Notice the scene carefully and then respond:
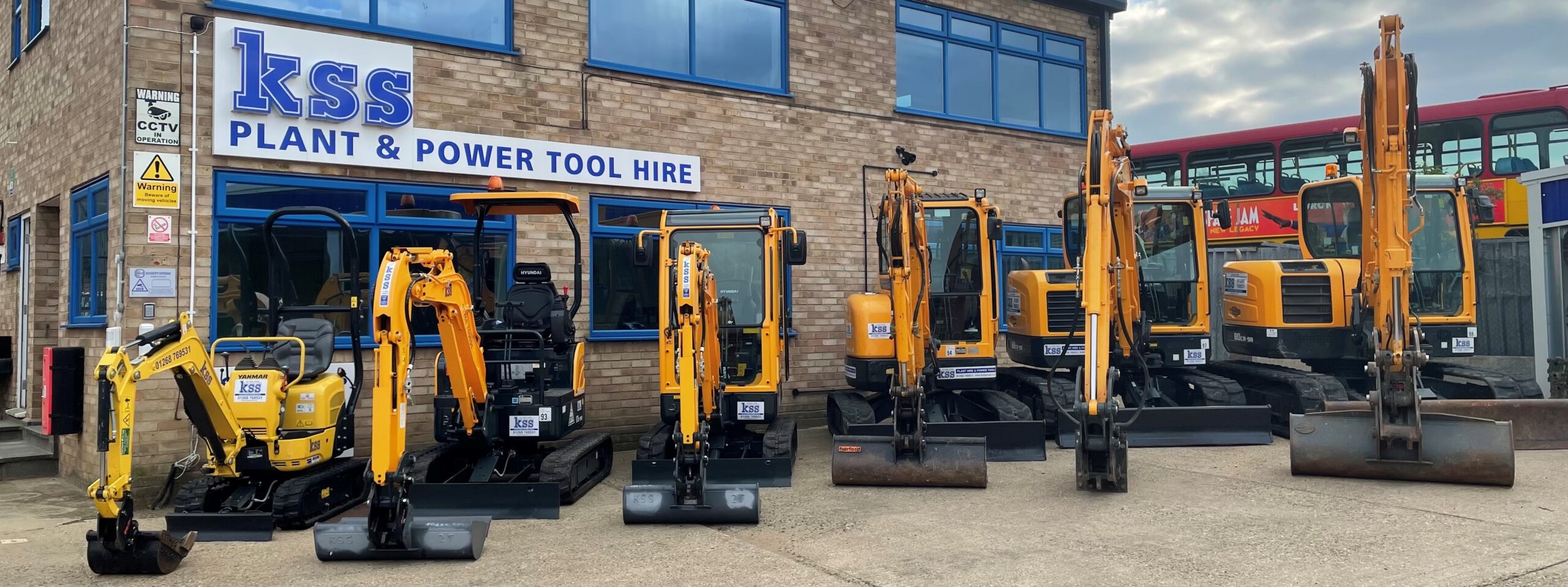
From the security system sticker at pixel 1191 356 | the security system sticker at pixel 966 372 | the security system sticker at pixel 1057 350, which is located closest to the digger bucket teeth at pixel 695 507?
the security system sticker at pixel 966 372

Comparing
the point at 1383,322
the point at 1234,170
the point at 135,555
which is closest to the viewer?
the point at 135,555

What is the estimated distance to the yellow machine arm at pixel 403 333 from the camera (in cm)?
600

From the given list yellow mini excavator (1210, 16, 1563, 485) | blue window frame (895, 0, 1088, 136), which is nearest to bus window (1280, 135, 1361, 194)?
yellow mini excavator (1210, 16, 1563, 485)

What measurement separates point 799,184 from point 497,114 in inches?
137

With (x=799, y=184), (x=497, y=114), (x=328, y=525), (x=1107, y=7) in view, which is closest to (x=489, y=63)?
(x=497, y=114)

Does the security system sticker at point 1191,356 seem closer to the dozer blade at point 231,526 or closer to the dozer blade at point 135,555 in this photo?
the dozer blade at point 231,526

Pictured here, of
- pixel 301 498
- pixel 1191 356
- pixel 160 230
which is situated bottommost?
pixel 301 498

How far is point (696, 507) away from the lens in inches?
271

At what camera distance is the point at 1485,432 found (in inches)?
310

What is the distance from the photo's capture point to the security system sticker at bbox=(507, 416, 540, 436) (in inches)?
307

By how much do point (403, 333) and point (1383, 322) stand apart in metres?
7.52

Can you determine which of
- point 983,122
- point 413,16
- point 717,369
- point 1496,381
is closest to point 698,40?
point 413,16

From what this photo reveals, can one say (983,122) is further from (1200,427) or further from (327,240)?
(327,240)

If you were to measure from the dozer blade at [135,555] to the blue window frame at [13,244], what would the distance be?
6901 mm
